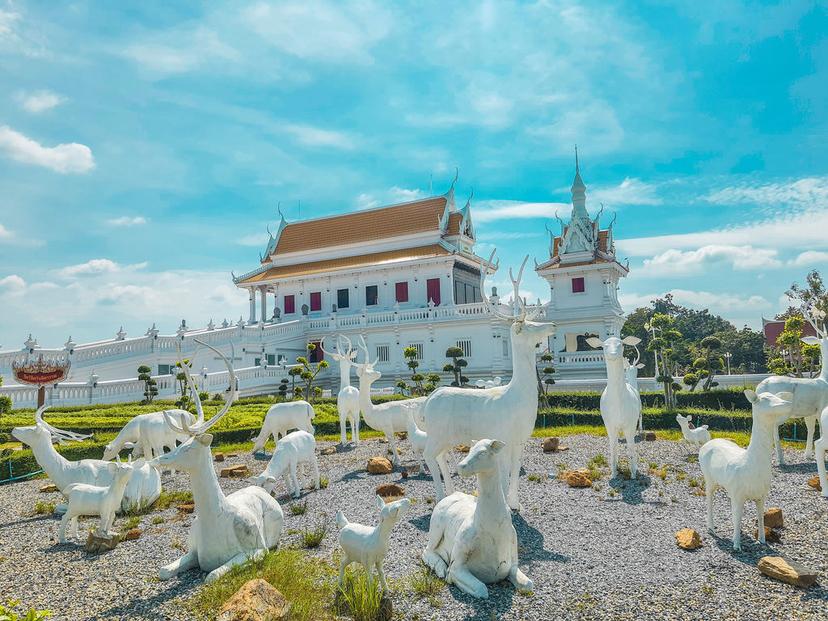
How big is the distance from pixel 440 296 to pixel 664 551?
29258 millimetres

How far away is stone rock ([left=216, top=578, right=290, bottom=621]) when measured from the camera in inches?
186

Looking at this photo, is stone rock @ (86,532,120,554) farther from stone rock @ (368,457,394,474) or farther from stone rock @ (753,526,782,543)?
stone rock @ (753,526,782,543)

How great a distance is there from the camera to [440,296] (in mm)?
35656

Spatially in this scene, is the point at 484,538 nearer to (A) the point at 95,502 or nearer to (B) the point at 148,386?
(A) the point at 95,502

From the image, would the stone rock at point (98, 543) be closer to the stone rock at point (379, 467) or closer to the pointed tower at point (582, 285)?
the stone rock at point (379, 467)

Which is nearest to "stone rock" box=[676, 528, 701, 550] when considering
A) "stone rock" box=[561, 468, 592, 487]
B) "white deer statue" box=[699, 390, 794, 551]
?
"white deer statue" box=[699, 390, 794, 551]

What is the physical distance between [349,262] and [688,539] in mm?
33816

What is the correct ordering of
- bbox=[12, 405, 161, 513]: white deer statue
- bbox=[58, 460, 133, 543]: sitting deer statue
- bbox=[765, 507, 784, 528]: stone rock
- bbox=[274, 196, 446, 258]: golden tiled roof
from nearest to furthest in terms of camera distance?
bbox=[765, 507, 784, 528]: stone rock, bbox=[58, 460, 133, 543]: sitting deer statue, bbox=[12, 405, 161, 513]: white deer statue, bbox=[274, 196, 446, 258]: golden tiled roof

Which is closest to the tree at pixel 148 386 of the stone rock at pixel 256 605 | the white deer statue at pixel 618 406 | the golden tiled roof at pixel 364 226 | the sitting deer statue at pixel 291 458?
the sitting deer statue at pixel 291 458

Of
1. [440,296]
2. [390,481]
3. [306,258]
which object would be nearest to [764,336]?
[440,296]

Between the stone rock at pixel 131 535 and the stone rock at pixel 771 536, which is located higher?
the stone rock at pixel 131 535

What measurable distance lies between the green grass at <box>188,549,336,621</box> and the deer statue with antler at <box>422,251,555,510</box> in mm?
2430

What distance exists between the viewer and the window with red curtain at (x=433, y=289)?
A: 36.0 m

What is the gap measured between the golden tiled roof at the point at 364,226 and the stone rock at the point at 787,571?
32.4 metres
